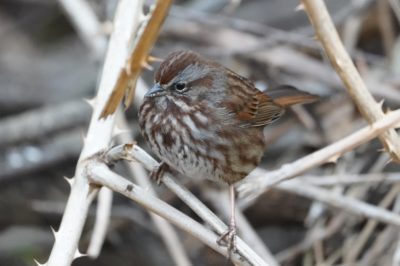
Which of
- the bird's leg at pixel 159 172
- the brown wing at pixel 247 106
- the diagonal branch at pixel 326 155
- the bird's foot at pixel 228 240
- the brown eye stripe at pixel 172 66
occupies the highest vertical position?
the brown eye stripe at pixel 172 66

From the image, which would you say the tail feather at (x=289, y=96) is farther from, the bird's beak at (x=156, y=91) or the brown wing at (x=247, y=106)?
the bird's beak at (x=156, y=91)

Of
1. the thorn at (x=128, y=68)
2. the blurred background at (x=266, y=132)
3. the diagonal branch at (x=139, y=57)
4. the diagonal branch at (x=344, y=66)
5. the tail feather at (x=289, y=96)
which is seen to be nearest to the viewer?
the diagonal branch at (x=139, y=57)

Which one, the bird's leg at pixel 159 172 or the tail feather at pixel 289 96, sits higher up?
the tail feather at pixel 289 96

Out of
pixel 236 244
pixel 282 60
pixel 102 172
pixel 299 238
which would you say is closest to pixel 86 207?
pixel 102 172

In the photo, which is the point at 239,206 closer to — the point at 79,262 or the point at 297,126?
the point at 297,126

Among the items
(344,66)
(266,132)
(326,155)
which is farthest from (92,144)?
(266,132)

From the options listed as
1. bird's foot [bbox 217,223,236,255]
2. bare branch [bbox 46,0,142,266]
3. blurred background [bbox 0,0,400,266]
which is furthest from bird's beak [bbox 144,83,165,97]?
blurred background [bbox 0,0,400,266]

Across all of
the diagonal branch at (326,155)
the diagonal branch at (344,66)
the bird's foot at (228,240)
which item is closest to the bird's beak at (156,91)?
the diagonal branch at (326,155)

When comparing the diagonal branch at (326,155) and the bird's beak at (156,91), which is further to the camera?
the bird's beak at (156,91)
